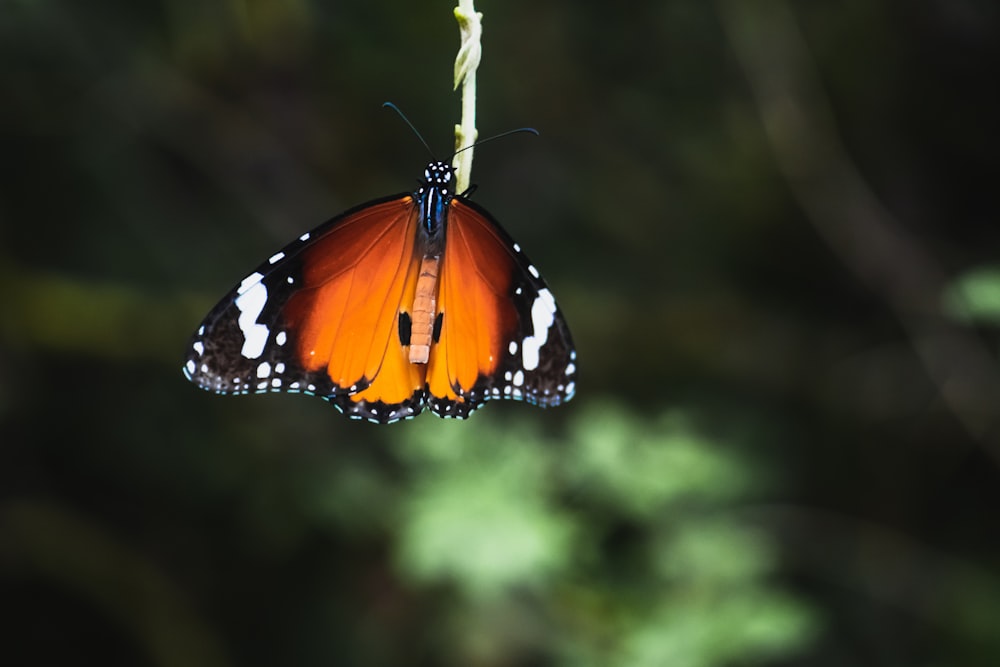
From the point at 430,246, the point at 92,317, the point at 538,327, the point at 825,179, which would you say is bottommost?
the point at 538,327

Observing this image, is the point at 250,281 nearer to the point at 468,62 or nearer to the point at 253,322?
the point at 253,322

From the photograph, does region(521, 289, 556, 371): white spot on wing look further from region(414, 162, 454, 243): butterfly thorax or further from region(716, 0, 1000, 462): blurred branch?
region(716, 0, 1000, 462): blurred branch


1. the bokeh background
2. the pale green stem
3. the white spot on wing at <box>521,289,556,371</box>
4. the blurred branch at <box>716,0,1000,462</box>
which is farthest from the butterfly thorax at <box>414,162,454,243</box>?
the blurred branch at <box>716,0,1000,462</box>

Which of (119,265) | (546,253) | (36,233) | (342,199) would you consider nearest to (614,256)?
(546,253)

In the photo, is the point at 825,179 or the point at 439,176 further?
the point at 825,179

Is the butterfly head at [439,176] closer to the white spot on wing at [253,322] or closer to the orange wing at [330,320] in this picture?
the orange wing at [330,320]

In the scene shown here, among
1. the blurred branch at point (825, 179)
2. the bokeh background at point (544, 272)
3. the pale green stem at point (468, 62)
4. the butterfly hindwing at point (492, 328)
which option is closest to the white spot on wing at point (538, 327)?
the butterfly hindwing at point (492, 328)

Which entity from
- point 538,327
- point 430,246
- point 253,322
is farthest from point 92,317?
point 538,327
